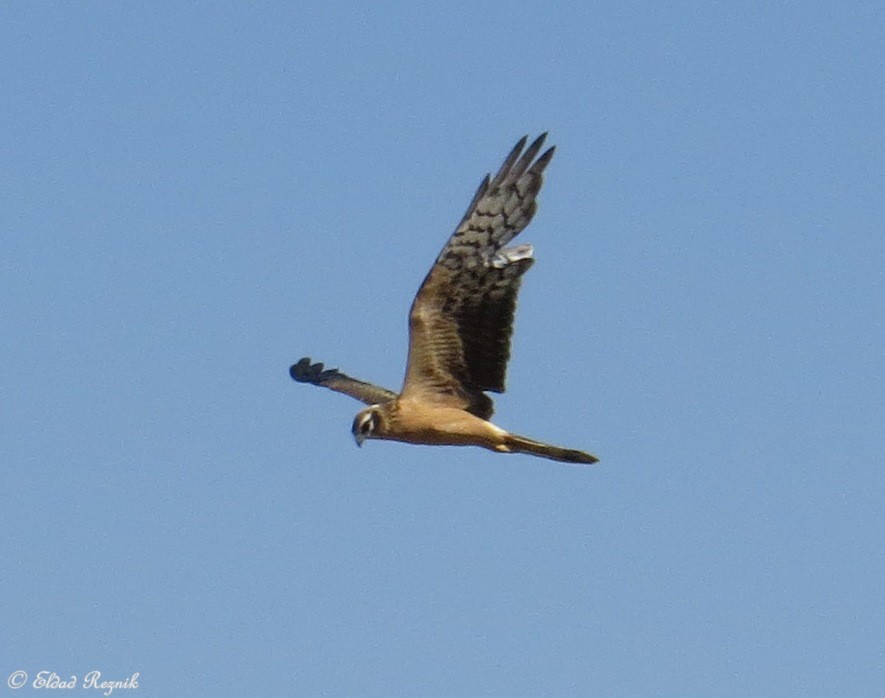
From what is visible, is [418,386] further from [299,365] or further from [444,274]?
[299,365]

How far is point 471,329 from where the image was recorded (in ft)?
55.5

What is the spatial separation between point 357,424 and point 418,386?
61 centimetres

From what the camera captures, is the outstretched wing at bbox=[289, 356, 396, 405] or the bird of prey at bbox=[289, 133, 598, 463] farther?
the outstretched wing at bbox=[289, 356, 396, 405]

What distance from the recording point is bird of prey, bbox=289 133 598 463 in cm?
1667

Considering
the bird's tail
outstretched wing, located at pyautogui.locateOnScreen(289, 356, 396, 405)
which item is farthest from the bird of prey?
outstretched wing, located at pyautogui.locateOnScreen(289, 356, 396, 405)

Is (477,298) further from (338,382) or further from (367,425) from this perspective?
(338,382)

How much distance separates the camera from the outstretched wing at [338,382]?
20.0 m

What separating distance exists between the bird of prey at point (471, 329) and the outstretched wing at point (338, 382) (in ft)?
9.06

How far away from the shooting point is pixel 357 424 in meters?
16.9

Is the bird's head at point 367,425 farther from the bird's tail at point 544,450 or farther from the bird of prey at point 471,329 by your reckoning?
the bird's tail at point 544,450

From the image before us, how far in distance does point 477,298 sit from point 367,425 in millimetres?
1395

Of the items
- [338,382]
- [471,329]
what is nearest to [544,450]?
[471,329]

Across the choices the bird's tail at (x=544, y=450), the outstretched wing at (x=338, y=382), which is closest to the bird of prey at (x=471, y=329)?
the bird's tail at (x=544, y=450)

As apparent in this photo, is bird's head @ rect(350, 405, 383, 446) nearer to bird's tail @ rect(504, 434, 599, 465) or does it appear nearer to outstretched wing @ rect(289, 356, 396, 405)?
bird's tail @ rect(504, 434, 599, 465)
